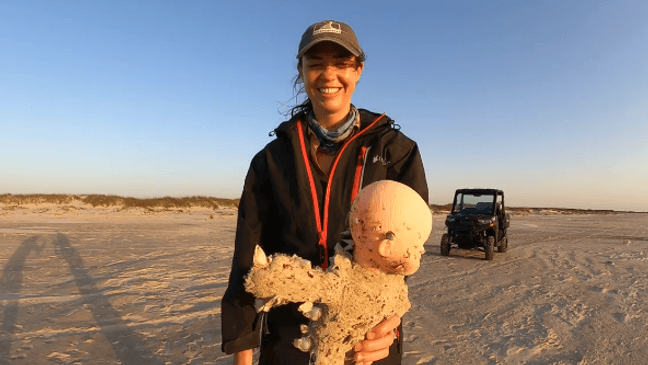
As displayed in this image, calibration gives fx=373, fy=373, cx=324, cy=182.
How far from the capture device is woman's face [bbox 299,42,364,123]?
1.55m

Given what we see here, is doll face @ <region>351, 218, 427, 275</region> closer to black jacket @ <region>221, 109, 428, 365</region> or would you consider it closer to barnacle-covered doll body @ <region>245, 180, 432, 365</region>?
barnacle-covered doll body @ <region>245, 180, 432, 365</region>

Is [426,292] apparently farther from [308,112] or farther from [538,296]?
[308,112]

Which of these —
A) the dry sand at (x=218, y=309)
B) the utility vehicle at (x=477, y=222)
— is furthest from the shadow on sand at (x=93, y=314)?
the utility vehicle at (x=477, y=222)

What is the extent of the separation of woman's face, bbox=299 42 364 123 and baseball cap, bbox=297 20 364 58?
0.04 meters

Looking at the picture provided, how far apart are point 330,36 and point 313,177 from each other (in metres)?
0.56

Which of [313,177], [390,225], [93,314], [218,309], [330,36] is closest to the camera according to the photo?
[390,225]

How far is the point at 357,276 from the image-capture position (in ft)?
3.75

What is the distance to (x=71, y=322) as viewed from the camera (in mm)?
4875

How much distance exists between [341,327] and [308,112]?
3.27 feet

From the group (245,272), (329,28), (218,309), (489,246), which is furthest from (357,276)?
(489,246)

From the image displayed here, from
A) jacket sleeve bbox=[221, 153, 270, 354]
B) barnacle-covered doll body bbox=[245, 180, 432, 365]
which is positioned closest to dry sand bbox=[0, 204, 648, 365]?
jacket sleeve bbox=[221, 153, 270, 354]

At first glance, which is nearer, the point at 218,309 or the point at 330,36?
the point at 330,36

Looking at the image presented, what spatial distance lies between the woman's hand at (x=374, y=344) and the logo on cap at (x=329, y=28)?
1.10m

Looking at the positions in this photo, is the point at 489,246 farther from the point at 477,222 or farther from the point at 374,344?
the point at 374,344
